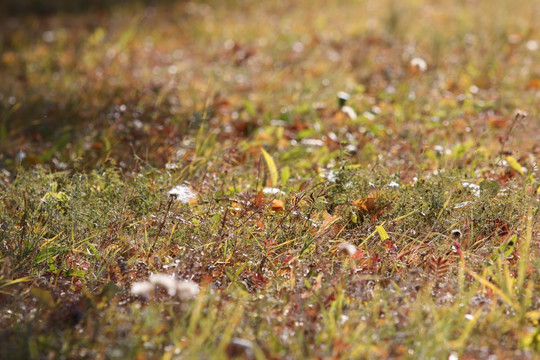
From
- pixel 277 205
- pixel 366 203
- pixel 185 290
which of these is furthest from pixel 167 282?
pixel 366 203

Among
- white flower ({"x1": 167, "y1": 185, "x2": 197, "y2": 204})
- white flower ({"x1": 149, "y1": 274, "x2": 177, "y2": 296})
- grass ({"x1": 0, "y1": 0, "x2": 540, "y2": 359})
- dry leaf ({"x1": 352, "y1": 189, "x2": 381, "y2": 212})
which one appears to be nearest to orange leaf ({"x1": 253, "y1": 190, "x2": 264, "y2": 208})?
grass ({"x1": 0, "y1": 0, "x2": 540, "y2": 359})

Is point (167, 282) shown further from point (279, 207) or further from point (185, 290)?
point (279, 207)

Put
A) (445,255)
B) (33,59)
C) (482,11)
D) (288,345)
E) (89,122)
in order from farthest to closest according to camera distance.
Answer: (482,11) → (33,59) → (89,122) → (445,255) → (288,345)

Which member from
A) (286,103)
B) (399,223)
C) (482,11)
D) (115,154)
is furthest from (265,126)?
(482,11)

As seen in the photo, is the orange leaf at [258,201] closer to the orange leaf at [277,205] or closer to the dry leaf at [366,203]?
the orange leaf at [277,205]

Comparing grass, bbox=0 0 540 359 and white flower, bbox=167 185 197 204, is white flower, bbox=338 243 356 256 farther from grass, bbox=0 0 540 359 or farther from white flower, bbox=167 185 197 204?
white flower, bbox=167 185 197 204

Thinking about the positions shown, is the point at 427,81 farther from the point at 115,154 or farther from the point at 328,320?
the point at 328,320
